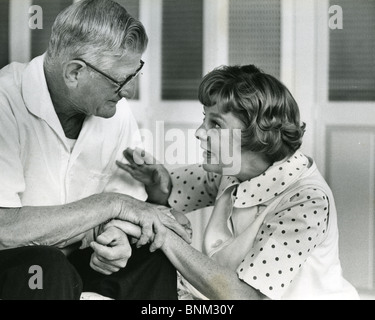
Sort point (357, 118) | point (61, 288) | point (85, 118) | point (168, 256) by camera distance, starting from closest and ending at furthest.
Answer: point (61, 288) → point (168, 256) → point (85, 118) → point (357, 118)

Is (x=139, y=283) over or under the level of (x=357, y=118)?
under

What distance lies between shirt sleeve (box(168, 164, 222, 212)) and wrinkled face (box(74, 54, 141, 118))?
28 cm

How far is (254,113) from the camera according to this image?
1.24m

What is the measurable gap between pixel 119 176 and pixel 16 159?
309 mm

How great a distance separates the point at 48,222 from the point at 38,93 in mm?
315

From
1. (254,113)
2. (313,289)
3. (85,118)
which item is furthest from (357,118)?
(85,118)

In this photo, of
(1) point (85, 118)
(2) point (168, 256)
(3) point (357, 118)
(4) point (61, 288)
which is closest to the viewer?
(4) point (61, 288)

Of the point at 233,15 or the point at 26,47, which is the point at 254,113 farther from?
the point at 26,47

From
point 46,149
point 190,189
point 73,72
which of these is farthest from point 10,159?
point 190,189

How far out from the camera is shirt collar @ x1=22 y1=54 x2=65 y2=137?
1.24m

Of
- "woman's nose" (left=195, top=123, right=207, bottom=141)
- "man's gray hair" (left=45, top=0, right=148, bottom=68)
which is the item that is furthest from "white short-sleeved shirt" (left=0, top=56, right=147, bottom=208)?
"woman's nose" (left=195, top=123, right=207, bottom=141)

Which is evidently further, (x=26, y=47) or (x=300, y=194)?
(x=26, y=47)

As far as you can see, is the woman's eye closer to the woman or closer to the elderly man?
the woman

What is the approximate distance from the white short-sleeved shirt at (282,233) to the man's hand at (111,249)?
0.23m
